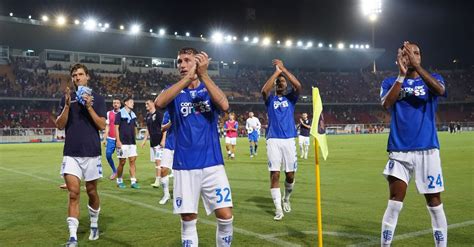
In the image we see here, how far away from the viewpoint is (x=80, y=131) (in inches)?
246

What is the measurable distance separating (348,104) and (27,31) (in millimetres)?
49606

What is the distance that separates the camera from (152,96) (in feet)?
197

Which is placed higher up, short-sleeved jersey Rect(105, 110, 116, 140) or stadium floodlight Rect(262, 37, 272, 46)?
stadium floodlight Rect(262, 37, 272, 46)

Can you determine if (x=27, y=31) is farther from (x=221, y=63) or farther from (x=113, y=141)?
(x=113, y=141)

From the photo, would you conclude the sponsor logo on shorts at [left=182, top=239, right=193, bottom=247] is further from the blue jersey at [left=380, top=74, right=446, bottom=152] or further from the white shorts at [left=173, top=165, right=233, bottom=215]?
the blue jersey at [left=380, top=74, right=446, bottom=152]

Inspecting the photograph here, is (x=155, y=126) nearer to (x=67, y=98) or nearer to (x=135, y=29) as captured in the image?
(x=67, y=98)

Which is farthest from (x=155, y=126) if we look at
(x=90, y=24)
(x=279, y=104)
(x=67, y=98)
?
(x=90, y=24)

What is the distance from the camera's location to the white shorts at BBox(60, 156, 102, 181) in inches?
242

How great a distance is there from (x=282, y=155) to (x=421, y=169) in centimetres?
345

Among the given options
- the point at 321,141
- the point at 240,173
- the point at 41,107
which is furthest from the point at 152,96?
the point at 321,141

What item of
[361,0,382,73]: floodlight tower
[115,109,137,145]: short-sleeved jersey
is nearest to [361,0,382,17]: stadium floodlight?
[361,0,382,73]: floodlight tower

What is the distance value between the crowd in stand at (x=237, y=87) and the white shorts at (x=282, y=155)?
152 feet

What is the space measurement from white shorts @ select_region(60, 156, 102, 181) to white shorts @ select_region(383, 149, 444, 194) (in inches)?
160

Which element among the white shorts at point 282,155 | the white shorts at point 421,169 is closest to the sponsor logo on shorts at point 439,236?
the white shorts at point 421,169
